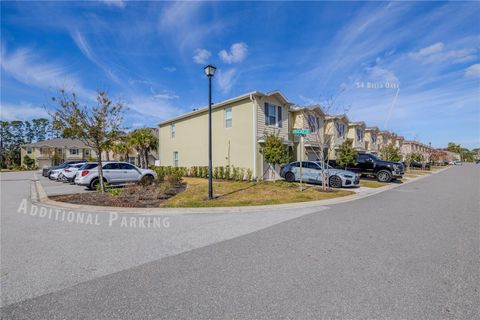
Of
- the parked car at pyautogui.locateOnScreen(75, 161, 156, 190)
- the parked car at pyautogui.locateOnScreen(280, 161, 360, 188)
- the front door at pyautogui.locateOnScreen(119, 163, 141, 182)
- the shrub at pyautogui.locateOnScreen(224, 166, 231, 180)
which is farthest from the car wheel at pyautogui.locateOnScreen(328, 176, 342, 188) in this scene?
the front door at pyautogui.locateOnScreen(119, 163, 141, 182)

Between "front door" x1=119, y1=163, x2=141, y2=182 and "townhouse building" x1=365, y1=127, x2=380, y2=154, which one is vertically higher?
"townhouse building" x1=365, y1=127, x2=380, y2=154

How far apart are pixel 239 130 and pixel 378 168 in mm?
11162

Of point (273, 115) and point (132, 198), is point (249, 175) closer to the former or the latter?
point (273, 115)

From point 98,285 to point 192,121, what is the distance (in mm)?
18634

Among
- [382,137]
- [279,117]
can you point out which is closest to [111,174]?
[279,117]

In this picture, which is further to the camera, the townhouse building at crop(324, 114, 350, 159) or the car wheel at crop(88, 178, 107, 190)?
the townhouse building at crop(324, 114, 350, 159)

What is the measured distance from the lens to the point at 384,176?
1756 centimetres

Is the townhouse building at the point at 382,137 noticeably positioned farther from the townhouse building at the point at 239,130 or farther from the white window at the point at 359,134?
the townhouse building at the point at 239,130

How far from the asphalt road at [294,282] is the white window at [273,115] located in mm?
12375

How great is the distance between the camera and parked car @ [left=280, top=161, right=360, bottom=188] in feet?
45.8

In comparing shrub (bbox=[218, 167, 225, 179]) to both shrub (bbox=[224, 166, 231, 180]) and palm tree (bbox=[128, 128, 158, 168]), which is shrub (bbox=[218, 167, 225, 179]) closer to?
shrub (bbox=[224, 166, 231, 180])

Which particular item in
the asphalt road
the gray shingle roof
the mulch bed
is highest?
the gray shingle roof

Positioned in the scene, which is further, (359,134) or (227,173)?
(359,134)

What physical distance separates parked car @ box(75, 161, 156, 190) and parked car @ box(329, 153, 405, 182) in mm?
14835
